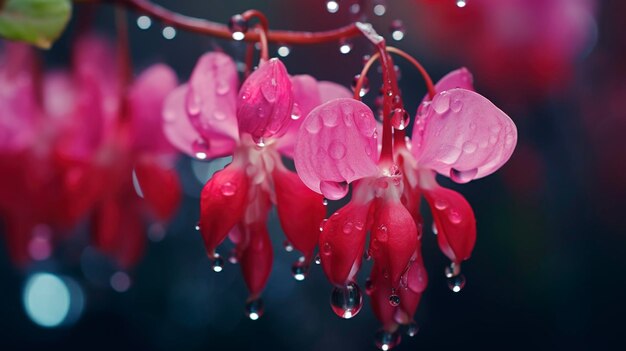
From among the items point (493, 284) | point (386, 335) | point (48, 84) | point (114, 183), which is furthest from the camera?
point (493, 284)

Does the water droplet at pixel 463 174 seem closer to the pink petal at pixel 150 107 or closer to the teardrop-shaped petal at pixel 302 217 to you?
the teardrop-shaped petal at pixel 302 217

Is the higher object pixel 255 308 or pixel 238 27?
pixel 238 27

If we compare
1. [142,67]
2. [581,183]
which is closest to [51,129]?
[142,67]

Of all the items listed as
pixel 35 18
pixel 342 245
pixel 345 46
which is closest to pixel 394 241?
pixel 342 245

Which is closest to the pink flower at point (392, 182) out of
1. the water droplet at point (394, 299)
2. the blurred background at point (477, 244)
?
the water droplet at point (394, 299)

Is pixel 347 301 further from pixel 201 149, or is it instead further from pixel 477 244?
pixel 477 244

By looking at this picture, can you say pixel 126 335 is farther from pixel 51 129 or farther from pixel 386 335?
pixel 386 335

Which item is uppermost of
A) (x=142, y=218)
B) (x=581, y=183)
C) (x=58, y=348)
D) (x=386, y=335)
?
(x=386, y=335)

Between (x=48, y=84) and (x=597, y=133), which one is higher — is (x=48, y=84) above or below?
above
